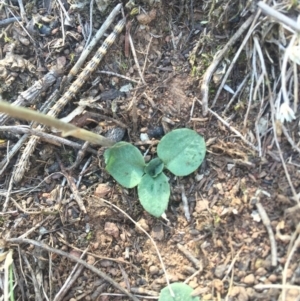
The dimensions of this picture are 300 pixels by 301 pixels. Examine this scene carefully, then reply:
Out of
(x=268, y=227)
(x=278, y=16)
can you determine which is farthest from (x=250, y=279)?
(x=278, y=16)

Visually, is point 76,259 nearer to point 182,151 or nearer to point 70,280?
point 70,280

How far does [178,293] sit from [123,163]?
0.46 meters

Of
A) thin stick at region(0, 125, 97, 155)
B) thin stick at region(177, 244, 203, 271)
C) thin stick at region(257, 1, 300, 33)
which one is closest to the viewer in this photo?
thin stick at region(257, 1, 300, 33)

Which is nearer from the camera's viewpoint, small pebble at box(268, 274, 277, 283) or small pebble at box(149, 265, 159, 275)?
small pebble at box(268, 274, 277, 283)

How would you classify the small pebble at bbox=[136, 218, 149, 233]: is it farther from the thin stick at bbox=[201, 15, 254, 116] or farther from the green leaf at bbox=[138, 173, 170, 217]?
the thin stick at bbox=[201, 15, 254, 116]

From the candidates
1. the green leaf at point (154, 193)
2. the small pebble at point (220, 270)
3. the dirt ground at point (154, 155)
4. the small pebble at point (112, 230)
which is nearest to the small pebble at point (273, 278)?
the dirt ground at point (154, 155)

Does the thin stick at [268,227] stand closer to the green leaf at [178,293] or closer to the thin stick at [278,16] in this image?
the green leaf at [178,293]

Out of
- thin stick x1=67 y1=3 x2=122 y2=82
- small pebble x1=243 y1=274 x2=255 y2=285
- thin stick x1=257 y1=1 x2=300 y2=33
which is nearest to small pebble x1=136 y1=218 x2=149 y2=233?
small pebble x1=243 y1=274 x2=255 y2=285

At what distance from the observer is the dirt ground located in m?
1.57

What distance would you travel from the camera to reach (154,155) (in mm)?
1729

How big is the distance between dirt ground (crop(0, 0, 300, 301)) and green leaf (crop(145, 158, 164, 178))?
0.16 feet

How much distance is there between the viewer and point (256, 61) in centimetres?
162

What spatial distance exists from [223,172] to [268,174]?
Result: 144 millimetres

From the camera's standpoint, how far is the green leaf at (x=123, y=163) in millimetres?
1688
